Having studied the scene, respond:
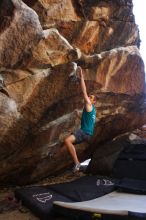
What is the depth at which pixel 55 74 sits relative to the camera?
27.9 ft

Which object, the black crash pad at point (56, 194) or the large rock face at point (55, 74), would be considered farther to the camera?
the large rock face at point (55, 74)

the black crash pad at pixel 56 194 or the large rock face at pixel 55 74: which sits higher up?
the large rock face at pixel 55 74

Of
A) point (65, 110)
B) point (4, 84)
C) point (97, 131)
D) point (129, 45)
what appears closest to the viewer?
point (4, 84)

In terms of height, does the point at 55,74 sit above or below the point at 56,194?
above

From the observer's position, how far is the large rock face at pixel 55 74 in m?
7.80

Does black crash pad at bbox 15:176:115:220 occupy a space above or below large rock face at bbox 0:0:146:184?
below

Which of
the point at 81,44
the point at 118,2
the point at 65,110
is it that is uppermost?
the point at 118,2

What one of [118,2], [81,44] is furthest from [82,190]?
[118,2]

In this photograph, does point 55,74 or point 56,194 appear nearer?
point 56,194

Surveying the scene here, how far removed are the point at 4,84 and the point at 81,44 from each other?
2.69 metres

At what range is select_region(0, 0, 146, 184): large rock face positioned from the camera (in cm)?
780

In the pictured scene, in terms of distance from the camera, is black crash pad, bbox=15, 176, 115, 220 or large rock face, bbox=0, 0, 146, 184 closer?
black crash pad, bbox=15, 176, 115, 220

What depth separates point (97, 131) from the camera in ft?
37.3

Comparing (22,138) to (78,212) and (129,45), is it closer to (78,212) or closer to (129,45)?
(78,212)
